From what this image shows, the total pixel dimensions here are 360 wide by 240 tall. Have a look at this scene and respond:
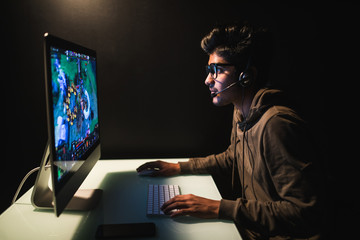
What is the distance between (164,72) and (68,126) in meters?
0.84

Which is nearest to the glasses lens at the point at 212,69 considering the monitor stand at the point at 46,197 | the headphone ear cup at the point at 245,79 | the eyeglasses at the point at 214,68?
the eyeglasses at the point at 214,68

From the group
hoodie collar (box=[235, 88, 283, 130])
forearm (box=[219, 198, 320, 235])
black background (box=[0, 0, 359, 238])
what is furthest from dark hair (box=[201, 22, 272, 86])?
forearm (box=[219, 198, 320, 235])

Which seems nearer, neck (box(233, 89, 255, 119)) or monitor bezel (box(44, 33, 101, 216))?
monitor bezel (box(44, 33, 101, 216))

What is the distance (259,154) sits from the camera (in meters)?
0.98

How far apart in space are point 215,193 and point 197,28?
→ 984 mm

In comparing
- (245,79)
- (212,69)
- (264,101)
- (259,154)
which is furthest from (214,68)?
(259,154)

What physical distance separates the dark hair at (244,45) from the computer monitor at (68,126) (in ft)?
1.98

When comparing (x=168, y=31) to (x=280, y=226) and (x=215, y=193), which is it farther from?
(x=280, y=226)

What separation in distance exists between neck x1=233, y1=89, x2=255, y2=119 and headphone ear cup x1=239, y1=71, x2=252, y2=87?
0.17 ft

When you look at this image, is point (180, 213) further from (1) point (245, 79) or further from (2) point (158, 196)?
(1) point (245, 79)

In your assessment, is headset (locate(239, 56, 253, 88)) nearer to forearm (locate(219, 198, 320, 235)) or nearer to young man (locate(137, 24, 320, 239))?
young man (locate(137, 24, 320, 239))

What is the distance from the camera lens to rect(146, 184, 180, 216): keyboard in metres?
0.97

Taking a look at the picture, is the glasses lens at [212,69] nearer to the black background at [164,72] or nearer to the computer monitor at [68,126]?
the black background at [164,72]

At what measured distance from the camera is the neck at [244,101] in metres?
1.16
